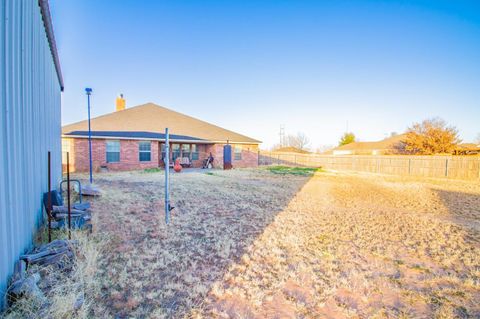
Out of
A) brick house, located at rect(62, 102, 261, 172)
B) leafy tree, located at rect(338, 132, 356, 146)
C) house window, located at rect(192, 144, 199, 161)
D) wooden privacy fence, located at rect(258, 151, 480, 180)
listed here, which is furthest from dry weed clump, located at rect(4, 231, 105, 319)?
leafy tree, located at rect(338, 132, 356, 146)

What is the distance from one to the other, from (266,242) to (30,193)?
11.9 feet

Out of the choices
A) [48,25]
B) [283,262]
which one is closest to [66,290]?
[283,262]

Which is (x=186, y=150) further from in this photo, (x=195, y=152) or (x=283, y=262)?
(x=283, y=262)

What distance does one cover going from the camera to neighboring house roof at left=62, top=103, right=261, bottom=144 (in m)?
15.2

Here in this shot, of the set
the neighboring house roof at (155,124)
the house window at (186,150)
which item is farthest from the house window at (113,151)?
the house window at (186,150)

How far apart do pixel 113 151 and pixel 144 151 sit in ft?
6.27

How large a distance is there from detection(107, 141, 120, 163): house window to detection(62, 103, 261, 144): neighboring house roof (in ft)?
2.90

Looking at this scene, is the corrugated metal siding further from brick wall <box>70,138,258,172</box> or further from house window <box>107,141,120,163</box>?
house window <box>107,141,120,163</box>

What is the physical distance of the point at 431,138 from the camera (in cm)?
2319

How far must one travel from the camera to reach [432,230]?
15.5 feet

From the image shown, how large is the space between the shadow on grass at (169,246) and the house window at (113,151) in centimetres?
889

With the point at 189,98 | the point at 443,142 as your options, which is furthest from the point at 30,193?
the point at 443,142

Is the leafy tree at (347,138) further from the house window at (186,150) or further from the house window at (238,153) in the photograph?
the house window at (186,150)

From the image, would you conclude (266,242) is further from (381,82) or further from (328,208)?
(381,82)
